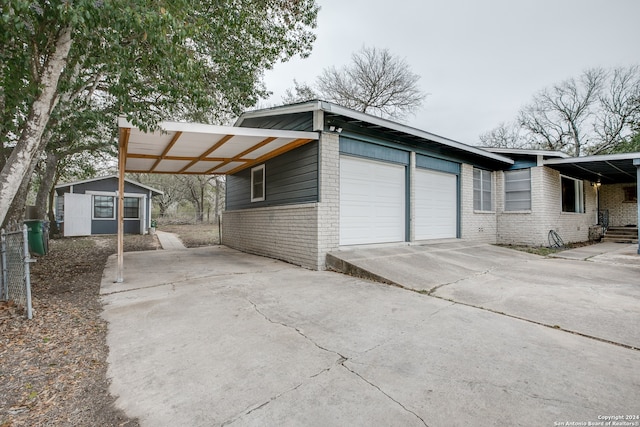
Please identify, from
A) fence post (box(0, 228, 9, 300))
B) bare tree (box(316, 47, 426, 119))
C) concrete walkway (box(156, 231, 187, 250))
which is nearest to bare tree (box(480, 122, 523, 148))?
bare tree (box(316, 47, 426, 119))

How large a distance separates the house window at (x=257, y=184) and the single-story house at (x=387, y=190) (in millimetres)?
33

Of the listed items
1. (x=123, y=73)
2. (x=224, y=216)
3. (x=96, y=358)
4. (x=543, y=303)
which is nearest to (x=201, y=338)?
(x=96, y=358)

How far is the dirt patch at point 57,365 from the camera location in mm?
1841

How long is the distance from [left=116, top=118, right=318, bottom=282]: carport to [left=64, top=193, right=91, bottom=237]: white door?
985 cm

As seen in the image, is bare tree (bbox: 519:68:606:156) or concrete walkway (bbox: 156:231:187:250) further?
bare tree (bbox: 519:68:606:156)

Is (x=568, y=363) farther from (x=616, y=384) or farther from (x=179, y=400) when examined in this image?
(x=179, y=400)

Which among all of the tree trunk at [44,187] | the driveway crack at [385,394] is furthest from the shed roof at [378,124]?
the tree trunk at [44,187]

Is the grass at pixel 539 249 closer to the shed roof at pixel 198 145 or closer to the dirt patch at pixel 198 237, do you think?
the shed roof at pixel 198 145

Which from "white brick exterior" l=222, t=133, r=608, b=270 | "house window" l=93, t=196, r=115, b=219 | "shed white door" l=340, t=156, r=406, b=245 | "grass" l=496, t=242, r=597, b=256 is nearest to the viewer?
"white brick exterior" l=222, t=133, r=608, b=270

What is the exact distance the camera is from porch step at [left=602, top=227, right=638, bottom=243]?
12.3 m

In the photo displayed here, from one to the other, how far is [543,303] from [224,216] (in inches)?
409

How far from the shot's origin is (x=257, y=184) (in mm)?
9305

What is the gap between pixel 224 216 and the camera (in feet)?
38.7

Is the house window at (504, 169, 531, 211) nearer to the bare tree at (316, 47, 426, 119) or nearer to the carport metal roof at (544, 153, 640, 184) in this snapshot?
A: the carport metal roof at (544, 153, 640, 184)
